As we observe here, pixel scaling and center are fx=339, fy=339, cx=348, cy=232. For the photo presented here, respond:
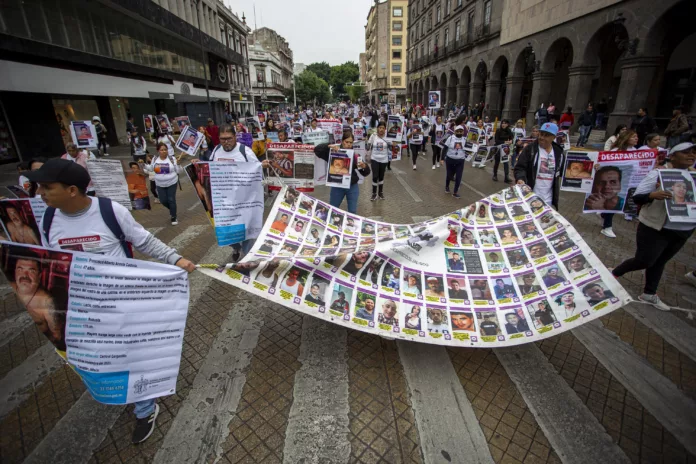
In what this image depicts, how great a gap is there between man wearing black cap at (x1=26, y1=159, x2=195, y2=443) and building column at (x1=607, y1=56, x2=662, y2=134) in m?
19.9

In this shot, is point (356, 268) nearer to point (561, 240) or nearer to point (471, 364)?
point (471, 364)

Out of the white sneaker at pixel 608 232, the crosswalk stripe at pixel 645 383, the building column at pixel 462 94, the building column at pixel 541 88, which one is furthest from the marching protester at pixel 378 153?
the building column at pixel 462 94

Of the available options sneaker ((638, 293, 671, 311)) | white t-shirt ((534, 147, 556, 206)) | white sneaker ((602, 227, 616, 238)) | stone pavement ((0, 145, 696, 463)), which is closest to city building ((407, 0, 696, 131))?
white sneaker ((602, 227, 616, 238))

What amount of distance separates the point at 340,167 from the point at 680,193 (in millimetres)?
4879

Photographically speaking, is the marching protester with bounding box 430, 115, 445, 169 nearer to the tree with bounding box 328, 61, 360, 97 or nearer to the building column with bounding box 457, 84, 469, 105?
the building column with bounding box 457, 84, 469, 105

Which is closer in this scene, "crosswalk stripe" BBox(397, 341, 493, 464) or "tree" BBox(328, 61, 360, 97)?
"crosswalk stripe" BBox(397, 341, 493, 464)

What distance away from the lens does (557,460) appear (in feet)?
8.61

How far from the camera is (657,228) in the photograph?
421 cm

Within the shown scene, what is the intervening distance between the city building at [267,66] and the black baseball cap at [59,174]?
71.8 meters

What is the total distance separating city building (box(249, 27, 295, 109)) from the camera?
7125cm

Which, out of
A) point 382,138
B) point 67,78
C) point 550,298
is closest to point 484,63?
point 382,138

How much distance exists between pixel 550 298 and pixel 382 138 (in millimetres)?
7172

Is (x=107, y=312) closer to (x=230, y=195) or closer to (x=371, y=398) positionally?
(x=371, y=398)

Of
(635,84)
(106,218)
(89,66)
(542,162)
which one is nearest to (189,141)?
(106,218)
